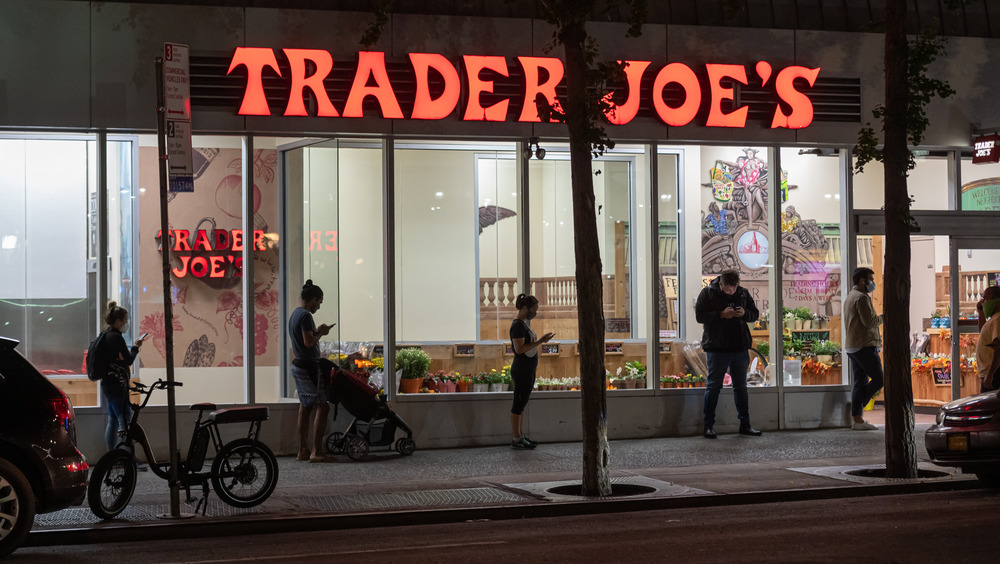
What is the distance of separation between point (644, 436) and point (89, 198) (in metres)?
8.03

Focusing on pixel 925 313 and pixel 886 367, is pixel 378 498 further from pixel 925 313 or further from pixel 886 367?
pixel 925 313

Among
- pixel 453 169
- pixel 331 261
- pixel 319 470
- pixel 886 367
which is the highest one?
pixel 453 169

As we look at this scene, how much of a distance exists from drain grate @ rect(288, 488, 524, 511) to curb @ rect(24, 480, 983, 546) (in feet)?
0.98

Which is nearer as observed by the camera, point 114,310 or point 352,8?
point 114,310

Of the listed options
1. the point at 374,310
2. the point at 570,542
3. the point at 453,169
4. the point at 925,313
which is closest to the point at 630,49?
the point at 453,169

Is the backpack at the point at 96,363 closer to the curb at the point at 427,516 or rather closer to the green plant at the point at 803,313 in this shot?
the curb at the point at 427,516

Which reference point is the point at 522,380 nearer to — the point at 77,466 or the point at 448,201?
the point at 448,201

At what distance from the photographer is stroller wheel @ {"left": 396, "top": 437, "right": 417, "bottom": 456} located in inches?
530

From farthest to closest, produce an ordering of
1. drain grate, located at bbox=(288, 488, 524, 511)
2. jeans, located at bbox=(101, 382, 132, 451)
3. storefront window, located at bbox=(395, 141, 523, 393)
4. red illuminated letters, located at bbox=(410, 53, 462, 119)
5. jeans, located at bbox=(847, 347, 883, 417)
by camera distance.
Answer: storefront window, located at bbox=(395, 141, 523, 393)
jeans, located at bbox=(847, 347, 883, 417)
red illuminated letters, located at bbox=(410, 53, 462, 119)
jeans, located at bbox=(101, 382, 132, 451)
drain grate, located at bbox=(288, 488, 524, 511)

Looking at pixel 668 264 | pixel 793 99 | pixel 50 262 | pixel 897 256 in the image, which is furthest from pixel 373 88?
pixel 897 256

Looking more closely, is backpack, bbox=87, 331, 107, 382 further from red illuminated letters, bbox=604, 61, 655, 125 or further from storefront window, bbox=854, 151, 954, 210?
storefront window, bbox=854, 151, 954, 210

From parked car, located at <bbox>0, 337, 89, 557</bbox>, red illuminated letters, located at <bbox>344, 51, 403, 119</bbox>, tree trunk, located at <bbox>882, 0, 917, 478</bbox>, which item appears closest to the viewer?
parked car, located at <bbox>0, 337, 89, 557</bbox>

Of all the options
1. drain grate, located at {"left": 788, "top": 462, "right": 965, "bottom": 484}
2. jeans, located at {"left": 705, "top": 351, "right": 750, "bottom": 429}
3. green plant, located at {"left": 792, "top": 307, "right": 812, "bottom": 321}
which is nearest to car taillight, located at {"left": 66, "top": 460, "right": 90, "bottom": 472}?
drain grate, located at {"left": 788, "top": 462, "right": 965, "bottom": 484}

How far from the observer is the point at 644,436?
49.1 ft
